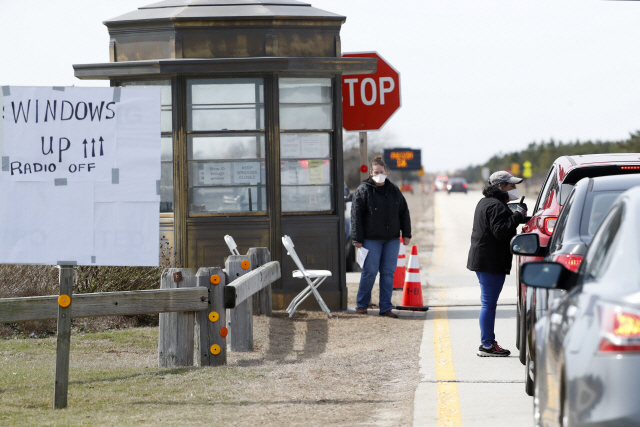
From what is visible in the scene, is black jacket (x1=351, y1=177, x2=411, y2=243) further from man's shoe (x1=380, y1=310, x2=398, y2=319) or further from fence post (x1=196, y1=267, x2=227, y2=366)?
fence post (x1=196, y1=267, x2=227, y2=366)

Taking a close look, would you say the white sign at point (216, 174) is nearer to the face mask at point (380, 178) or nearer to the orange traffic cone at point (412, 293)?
the face mask at point (380, 178)

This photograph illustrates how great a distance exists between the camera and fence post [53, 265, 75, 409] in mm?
6098

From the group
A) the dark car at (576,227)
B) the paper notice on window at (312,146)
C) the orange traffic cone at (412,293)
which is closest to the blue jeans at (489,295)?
the dark car at (576,227)

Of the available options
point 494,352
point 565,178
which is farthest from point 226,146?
point 565,178

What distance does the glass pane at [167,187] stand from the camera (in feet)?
38.4

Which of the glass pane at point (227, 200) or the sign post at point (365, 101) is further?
the sign post at point (365, 101)

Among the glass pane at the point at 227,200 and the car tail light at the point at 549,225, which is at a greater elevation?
the glass pane at the point at 227,200

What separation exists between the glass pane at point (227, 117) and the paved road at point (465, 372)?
333cm

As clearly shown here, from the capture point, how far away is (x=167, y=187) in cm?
1176

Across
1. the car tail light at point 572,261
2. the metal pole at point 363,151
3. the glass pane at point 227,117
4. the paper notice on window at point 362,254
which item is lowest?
the paper notice on window at point 362,254

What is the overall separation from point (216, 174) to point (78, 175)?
17.5 feet

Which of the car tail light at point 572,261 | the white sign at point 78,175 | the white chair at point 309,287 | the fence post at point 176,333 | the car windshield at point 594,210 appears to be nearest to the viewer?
the car tail light at point 572,261

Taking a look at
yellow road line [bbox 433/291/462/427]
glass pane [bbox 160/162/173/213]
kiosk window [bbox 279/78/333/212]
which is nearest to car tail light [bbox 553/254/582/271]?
yellow road line [bbox 433/291/462/427]

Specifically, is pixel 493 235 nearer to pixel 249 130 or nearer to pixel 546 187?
pixel 546 187
